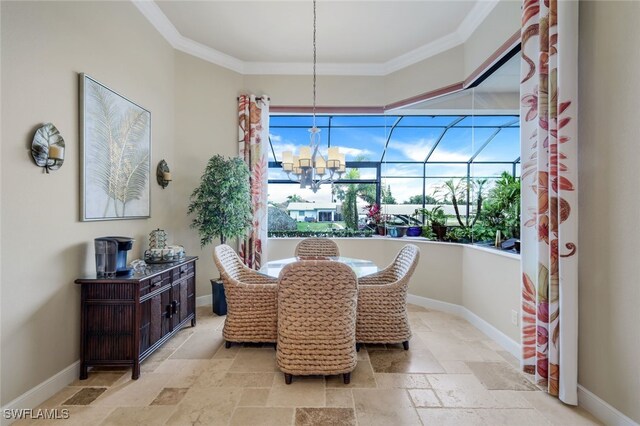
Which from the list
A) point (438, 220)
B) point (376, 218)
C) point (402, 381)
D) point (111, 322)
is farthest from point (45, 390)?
point (438, 220)

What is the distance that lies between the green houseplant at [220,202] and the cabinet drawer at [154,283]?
926 millimetres

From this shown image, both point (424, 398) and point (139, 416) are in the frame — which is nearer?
point (139, 416)

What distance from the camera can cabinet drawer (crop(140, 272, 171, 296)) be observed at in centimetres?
225

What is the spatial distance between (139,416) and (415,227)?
370 cm

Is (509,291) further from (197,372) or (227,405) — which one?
(197,372)

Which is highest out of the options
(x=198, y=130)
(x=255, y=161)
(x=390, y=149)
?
(x=198, y=130)

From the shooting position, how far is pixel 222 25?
3.36 m

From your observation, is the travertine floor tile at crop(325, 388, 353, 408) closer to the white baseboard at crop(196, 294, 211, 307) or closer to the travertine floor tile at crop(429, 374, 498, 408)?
the travertine floor tile at crop(429, 374, 498, 408)

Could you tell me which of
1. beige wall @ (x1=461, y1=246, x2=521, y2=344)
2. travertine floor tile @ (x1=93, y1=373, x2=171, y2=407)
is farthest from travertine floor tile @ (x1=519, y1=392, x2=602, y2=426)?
travertine floor tile @ (x1=93, y1=373, x2=171, y2=407)

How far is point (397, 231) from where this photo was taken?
14.2 ft

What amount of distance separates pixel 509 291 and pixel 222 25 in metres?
4.27

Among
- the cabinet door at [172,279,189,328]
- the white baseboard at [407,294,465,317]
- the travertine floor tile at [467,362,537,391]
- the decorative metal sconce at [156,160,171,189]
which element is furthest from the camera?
the white baseboard at [407,294,465,317]

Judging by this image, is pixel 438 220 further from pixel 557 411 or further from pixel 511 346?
pixel 557 411

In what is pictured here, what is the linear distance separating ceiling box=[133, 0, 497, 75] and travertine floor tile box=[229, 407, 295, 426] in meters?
3.67
